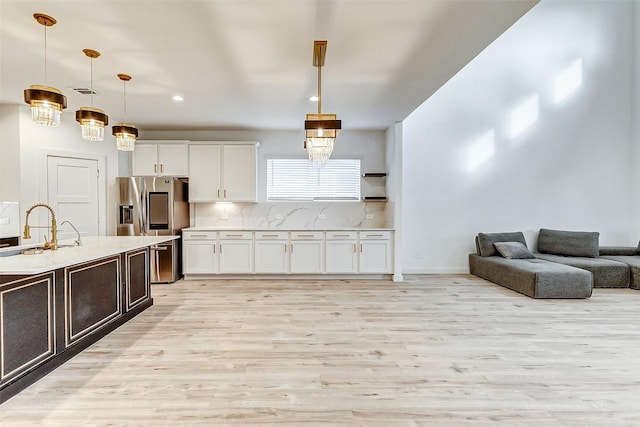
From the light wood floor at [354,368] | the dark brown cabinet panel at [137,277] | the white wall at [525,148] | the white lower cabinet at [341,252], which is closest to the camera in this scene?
the light wood floor at [354,368]

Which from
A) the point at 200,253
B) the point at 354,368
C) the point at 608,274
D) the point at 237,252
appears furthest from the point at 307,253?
the point at 608,274

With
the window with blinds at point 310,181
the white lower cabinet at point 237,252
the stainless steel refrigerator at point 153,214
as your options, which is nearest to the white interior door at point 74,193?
the stainless steel refrigerator at point 153,214

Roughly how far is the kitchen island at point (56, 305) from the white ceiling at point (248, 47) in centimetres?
179

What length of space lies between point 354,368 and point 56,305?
234 cm

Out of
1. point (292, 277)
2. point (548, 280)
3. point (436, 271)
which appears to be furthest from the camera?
point (436, 271)

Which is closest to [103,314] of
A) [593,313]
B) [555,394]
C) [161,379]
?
[161,379]

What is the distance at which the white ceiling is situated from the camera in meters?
2.17

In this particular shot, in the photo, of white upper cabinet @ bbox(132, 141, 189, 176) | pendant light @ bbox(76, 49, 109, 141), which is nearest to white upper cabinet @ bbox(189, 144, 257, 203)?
white upper cabinet @ bbox(132, 141, 189, 176)

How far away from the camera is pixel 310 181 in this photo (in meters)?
5.75

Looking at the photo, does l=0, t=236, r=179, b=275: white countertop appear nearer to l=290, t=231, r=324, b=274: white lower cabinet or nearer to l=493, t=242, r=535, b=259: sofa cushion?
l=290, t=231, r=324, b=274: white lower cabinet

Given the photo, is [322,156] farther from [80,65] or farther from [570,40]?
[570,40]

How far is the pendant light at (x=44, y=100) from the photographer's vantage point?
215 cm

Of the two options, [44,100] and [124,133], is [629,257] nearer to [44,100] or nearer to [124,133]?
[124,133]

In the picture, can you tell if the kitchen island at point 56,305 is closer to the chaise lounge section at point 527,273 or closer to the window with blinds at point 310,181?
the window with blinds at point 310,181
